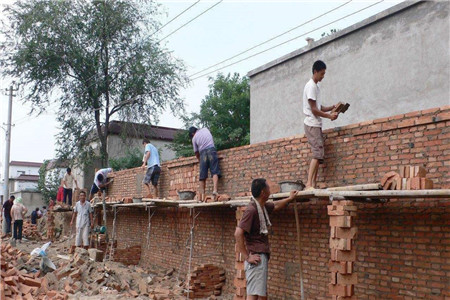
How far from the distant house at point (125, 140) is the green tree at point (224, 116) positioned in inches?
59.3

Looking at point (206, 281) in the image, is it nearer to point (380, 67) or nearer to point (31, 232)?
point (380, 67)

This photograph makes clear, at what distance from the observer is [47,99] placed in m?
22.5

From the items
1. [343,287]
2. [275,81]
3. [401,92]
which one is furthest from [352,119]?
[343,287]

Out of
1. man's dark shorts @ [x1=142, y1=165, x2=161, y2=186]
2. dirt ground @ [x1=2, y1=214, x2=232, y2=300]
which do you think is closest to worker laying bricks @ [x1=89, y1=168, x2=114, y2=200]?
man's dark shorts @ [x1=142, y1=165, x2=161, y2=186]

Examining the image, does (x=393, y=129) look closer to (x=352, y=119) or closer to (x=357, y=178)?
(x=357, y=178)

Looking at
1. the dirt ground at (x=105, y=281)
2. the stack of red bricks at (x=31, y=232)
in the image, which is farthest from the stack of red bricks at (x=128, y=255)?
the stack of red bricks at (x=31, y=232)

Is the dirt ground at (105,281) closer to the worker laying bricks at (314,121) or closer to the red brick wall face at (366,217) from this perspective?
the red brick wall face at (366,217)

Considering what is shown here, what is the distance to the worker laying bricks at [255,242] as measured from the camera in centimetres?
526

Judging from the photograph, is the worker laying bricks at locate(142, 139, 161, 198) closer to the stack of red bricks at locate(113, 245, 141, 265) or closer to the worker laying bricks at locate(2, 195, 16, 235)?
the stack of red bricks at locate(113, 245, 141, 265)

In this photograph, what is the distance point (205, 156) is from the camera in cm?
991

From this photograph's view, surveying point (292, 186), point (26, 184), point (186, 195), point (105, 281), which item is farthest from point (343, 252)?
point (26, 184)

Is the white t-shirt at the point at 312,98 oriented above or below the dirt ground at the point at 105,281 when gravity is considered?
above

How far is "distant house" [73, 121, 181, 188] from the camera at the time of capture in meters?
23.6

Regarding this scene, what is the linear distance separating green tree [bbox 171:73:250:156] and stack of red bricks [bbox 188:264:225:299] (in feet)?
42.3
